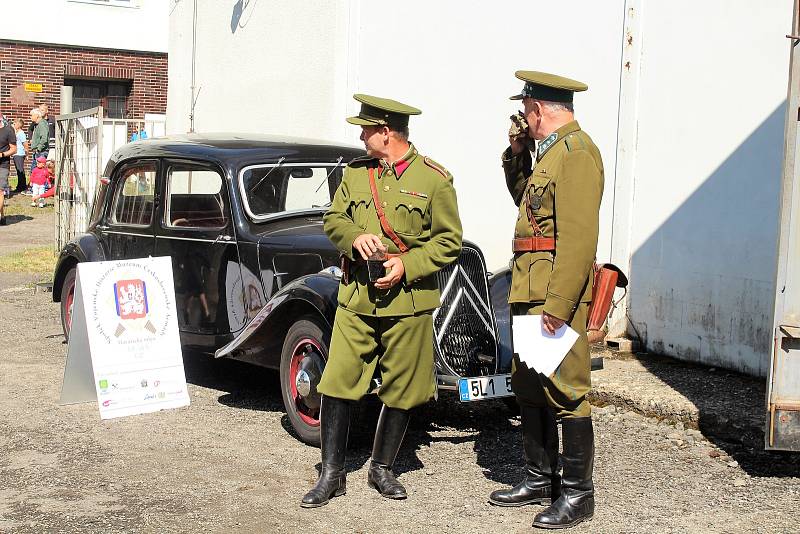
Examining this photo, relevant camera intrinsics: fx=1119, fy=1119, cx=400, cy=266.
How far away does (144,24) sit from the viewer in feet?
90.6

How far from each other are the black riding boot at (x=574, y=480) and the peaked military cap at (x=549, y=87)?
4.79 feet

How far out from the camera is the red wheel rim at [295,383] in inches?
Result: 255

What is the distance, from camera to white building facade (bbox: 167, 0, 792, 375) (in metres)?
7.75

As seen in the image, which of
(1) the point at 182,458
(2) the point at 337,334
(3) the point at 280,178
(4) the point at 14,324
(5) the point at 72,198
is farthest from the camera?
(5) the point at 72,198

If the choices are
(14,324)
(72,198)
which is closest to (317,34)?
(72,198)

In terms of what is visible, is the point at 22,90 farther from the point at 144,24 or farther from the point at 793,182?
the point at 793,182

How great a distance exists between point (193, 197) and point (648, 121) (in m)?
3.52

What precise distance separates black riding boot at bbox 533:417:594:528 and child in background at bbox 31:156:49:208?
19.9 metres

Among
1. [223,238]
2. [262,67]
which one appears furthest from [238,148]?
[262,67]

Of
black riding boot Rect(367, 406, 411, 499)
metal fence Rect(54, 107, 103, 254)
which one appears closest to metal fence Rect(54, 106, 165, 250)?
metal fence Rect(54, 107, 103, 254)

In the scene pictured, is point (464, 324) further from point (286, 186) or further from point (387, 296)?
point (286, 186)

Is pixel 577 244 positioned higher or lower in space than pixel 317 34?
lower

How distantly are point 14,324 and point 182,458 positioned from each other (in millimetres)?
4914

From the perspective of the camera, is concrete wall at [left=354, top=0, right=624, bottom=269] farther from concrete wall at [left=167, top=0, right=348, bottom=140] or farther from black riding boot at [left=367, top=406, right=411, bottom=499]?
black riding boot at [left=367, top=406, right=411, bottom=499]
